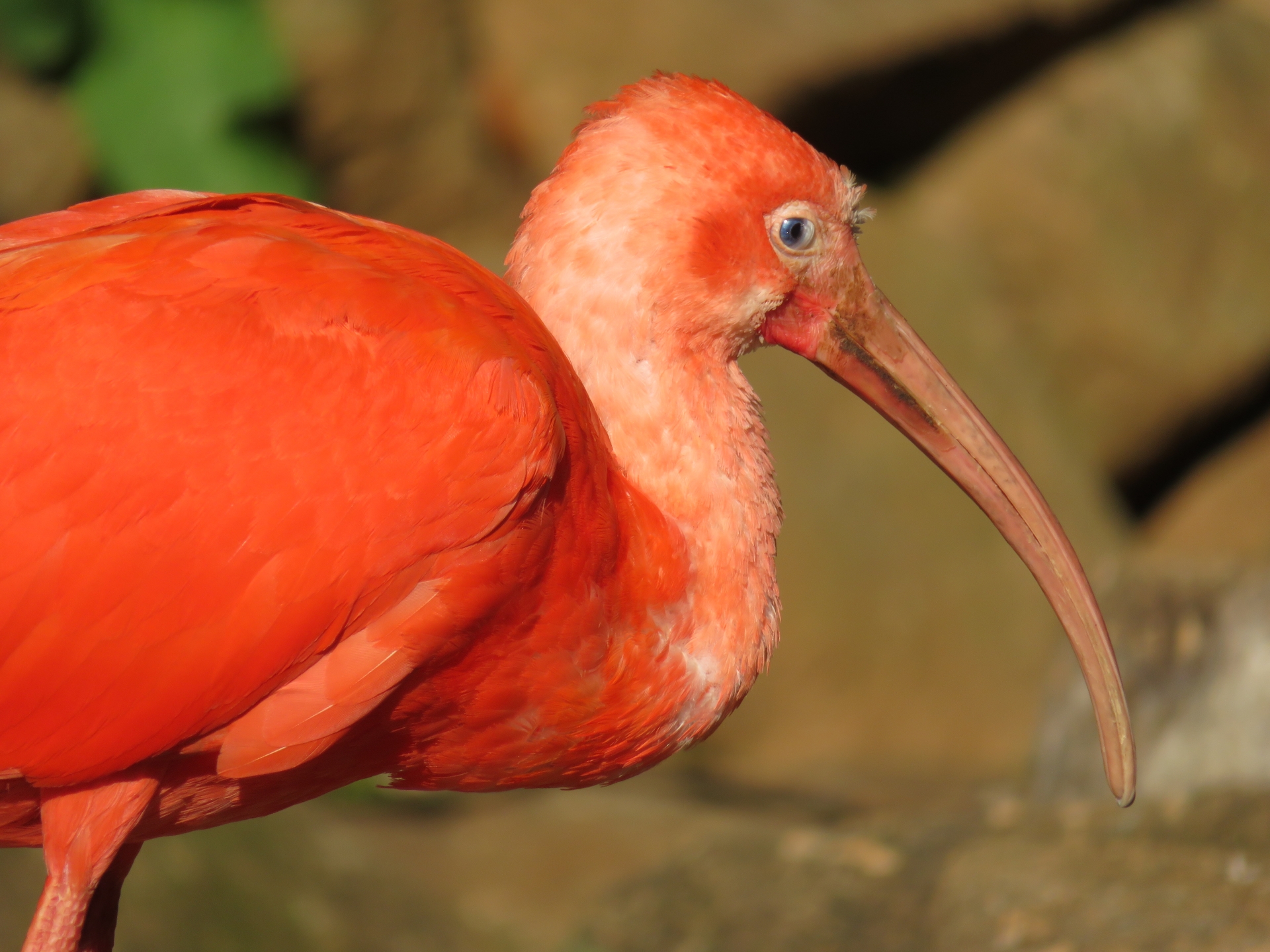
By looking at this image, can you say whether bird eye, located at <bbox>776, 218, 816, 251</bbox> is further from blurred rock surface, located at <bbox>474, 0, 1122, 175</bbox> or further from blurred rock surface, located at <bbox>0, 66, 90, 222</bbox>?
blurred rock surface, located at <bbox>0, 66, 90, 222</bbox>

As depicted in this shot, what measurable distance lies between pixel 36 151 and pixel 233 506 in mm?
4572

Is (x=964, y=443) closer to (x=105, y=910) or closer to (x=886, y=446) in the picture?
(x=105, y=910)

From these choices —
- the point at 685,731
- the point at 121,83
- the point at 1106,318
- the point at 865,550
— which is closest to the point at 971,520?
the point at 865,550

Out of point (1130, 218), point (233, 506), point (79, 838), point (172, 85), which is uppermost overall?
point (172, 85)

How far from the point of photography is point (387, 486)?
226 centimetres

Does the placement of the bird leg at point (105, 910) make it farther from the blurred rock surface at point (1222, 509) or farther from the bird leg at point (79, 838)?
the blurred rock surface at point (1222, 509)

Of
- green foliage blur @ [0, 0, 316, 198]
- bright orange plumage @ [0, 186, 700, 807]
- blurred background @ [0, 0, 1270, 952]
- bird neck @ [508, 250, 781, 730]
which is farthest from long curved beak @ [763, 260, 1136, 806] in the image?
green foliage blur @ [0, 0, 316, 198]

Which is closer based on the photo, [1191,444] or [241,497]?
[241,497]

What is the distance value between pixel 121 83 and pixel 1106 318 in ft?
17.6

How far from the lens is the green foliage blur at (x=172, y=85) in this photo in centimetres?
627

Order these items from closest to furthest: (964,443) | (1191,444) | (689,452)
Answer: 1. (689,452)
2. (964,443)
3. (1191,444)

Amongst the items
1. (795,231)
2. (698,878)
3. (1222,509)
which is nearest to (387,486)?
(795,231)

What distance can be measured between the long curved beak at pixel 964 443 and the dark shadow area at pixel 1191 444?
6118mm

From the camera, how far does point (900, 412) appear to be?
284 centimetres
